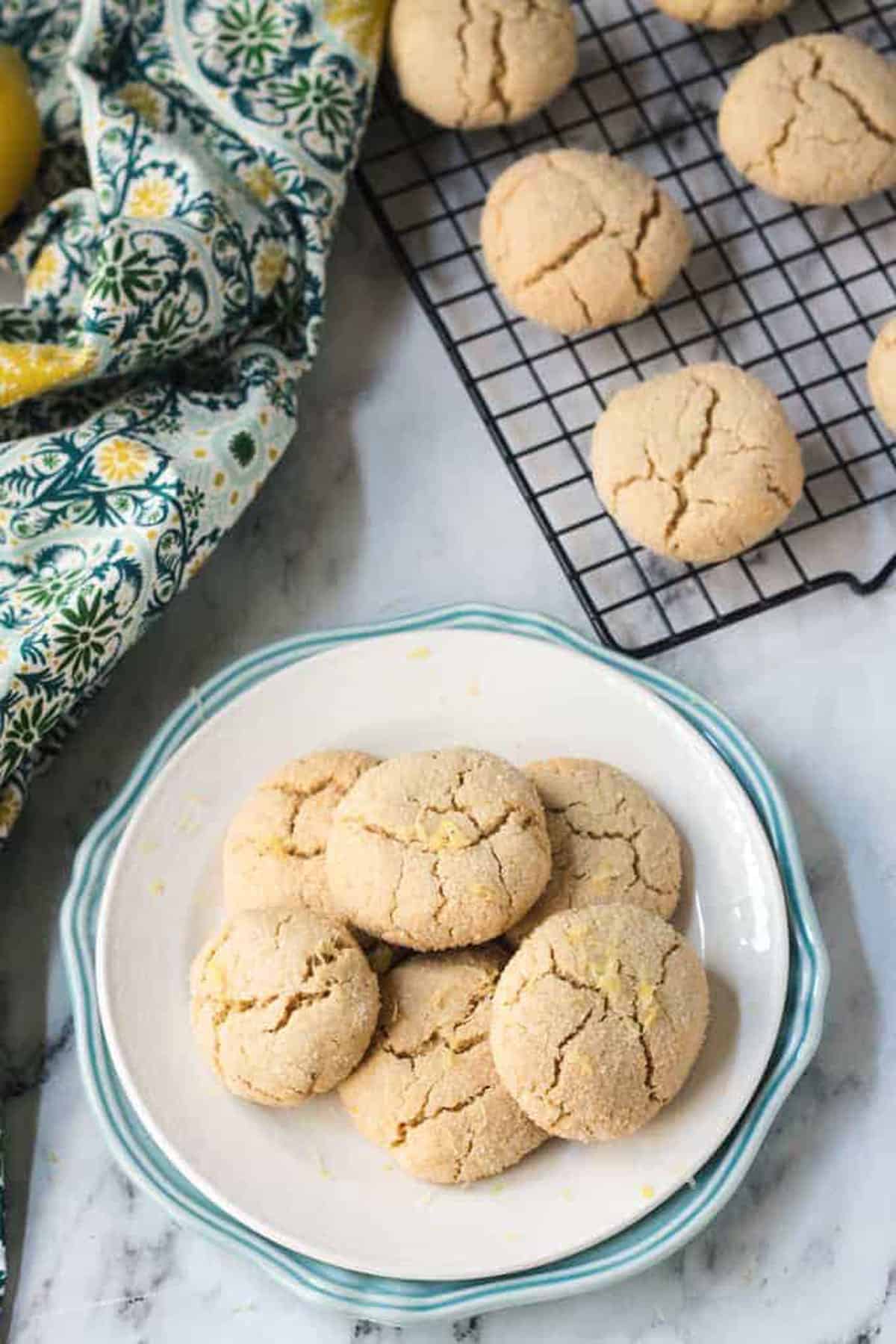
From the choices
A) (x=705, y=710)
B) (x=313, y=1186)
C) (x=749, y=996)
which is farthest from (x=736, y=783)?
(x=313, y=1186)

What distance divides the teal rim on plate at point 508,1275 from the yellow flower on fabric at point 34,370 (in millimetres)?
348

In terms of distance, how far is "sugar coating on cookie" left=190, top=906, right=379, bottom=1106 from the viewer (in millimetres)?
1398

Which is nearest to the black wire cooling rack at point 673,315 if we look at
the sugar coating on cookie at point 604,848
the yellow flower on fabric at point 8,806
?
the sugar coating on cookie at point 604,848

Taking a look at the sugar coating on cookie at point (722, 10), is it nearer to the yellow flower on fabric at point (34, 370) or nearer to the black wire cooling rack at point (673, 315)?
the black wire cooling rack at point (673, 315)

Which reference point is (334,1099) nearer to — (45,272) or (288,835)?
(288,835)

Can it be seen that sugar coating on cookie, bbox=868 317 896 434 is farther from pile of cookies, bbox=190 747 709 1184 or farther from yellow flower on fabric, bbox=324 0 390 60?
yellow flower on fabric, bbox=324 0 390 60

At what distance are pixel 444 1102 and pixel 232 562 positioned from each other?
2.17ft

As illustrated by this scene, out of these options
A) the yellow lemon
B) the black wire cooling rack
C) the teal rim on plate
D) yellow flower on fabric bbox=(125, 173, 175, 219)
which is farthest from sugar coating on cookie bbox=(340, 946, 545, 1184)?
the yellow lemon

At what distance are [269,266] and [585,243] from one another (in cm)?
35

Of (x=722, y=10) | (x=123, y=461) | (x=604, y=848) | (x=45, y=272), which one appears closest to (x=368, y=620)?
(x=123, y=461)

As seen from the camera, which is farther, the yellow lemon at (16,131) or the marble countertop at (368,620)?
the yellow lemon at (16,131)

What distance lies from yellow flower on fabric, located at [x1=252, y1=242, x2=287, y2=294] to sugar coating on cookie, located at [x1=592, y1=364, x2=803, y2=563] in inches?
16.6

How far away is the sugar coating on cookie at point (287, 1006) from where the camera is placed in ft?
4.59

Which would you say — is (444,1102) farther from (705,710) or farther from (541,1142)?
(705,710)
